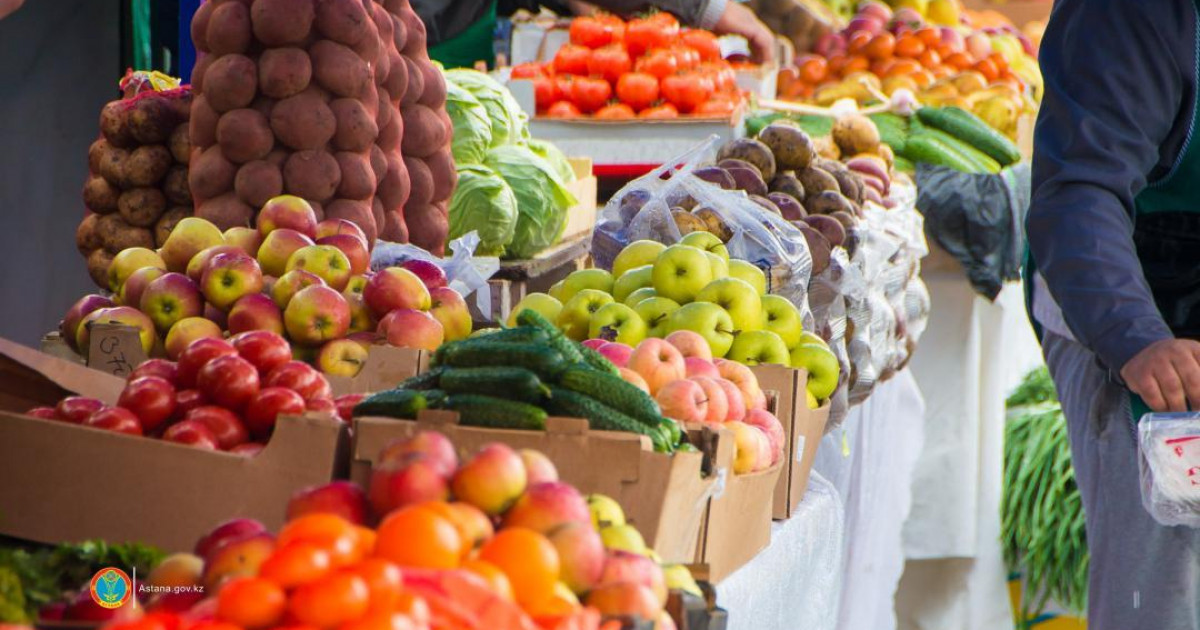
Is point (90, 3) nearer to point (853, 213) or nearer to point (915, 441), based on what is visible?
point (853, 213)

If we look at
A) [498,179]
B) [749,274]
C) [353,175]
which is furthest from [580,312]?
[498,179]

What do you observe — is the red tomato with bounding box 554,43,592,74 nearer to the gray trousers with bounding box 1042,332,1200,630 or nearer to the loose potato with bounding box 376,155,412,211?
the loose potato with bounding box 376,155,412,211

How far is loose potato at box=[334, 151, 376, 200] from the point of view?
120 inches

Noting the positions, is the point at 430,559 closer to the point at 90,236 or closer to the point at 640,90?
the point at 90,236

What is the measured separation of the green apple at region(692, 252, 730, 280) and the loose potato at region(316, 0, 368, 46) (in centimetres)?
96

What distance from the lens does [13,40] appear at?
483 centimetres

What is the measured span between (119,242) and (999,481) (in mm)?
4209

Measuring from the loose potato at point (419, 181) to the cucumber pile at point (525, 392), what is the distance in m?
1.51

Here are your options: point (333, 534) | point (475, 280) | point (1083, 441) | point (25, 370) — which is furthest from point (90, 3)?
point (333, 534)

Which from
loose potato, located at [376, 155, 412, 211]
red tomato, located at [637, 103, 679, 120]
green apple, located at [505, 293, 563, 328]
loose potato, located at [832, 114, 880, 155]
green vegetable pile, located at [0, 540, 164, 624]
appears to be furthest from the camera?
red tomato, located at [637, 103, 679, 120]

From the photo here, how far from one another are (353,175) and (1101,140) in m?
1.63

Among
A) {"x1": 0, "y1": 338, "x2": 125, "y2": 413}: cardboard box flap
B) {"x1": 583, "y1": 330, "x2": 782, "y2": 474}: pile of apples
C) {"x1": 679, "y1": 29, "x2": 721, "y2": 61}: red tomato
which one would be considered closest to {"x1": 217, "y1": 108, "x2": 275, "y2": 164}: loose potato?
{"x1": 0, "y1": 338, "x2": 125, "y2": 413}: cardboard box flap

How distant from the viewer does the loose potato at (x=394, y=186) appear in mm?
3260

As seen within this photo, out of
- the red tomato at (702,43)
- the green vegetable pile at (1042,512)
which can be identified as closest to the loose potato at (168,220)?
the green vegetable pile at (1042,512)
